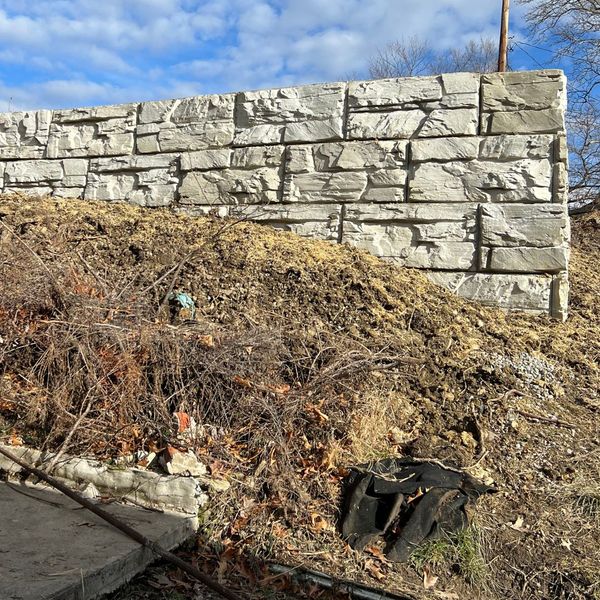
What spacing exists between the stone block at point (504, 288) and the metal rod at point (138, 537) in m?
3.81

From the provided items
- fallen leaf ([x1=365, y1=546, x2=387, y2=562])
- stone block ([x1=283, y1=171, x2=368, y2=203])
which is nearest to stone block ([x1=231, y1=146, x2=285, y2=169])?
stone block ([x1=283, y1=171, x2=368, y2=203])

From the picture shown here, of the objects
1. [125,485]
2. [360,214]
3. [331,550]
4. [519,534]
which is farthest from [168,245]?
[519,534]

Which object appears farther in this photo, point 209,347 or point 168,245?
point 168,245

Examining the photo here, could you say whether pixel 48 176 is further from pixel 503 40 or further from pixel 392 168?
pixel 503 40

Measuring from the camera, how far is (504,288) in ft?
19.6

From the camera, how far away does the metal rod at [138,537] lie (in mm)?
3031

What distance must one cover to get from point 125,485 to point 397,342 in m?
2.34

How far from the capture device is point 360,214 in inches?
256

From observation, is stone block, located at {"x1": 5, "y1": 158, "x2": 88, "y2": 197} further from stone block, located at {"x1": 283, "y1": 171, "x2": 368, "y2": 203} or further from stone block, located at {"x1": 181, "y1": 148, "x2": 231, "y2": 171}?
stone block, located at {"x1": 283, "y1": 171, "x2": 368, "y2": 203}

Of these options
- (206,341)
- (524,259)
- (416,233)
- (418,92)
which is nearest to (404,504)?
(206,341)

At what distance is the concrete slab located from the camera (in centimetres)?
272

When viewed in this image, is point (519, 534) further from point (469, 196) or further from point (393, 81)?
point (393, 81)

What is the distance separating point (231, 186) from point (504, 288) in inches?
123

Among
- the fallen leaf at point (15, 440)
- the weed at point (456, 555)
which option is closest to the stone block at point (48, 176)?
the fallen leaf at point (15, 440)
